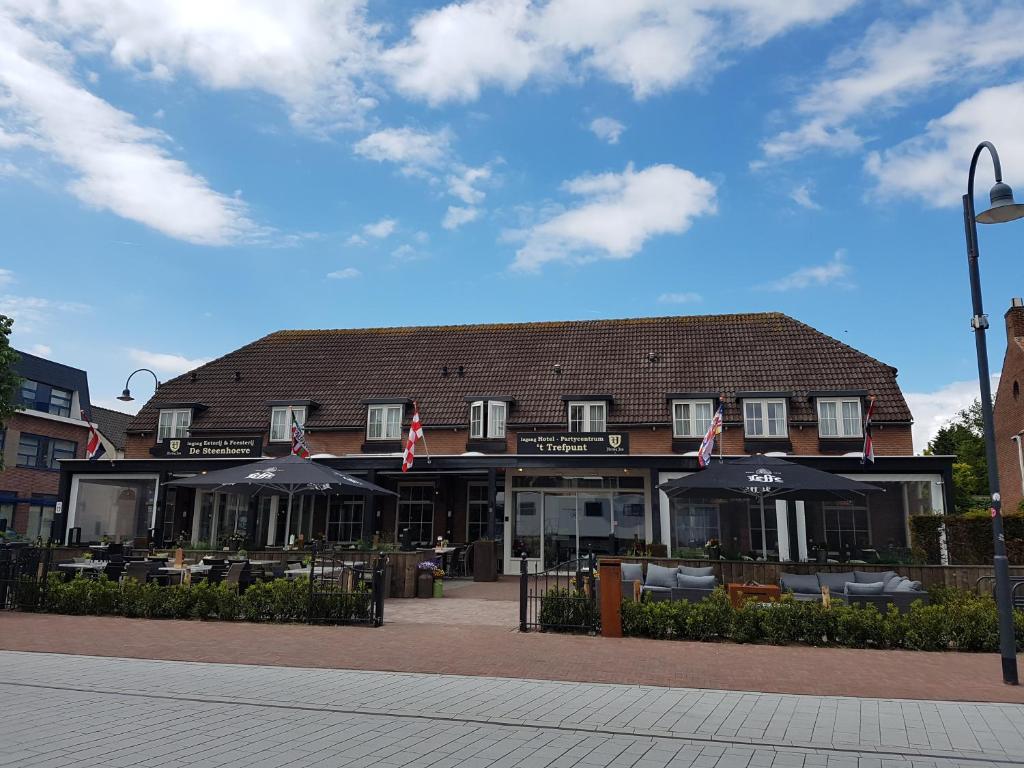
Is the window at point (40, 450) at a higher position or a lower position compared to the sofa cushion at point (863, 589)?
higher

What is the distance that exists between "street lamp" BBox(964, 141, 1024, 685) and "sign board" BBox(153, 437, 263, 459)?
21.6 metres

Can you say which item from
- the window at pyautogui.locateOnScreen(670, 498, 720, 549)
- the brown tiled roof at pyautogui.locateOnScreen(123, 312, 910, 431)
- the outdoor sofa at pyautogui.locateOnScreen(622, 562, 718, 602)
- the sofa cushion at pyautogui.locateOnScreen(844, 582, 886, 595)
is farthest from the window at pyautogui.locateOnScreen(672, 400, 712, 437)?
the sofa cushion at pyautogui.locateOnScreen(844, 582, 886, 595)

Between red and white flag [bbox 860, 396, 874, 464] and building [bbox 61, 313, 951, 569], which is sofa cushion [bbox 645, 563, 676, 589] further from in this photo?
red and white flag [bbox 860, 396, 874, 464]

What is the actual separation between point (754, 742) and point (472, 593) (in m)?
12.7

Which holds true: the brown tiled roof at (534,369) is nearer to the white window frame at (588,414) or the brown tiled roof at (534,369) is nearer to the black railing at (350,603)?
the white window frame at (588,414)

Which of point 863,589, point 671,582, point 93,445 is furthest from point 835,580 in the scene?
point 93,445

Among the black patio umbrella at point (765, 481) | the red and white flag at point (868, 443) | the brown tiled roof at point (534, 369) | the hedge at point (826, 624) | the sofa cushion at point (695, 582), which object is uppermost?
the brown tiled roof at point (534, 369)

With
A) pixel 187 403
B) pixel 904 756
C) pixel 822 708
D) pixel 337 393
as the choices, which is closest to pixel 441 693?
pixel 822 708

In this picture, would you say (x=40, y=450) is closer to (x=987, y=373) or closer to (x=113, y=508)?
(x=113, y=508)

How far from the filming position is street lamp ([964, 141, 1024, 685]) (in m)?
8.93

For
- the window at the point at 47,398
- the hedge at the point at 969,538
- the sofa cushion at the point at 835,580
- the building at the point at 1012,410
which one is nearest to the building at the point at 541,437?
the hedge at the point at 969,538

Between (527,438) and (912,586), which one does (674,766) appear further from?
(527,438)

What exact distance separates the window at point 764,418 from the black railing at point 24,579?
19359mm

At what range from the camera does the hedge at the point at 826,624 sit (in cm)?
1130
